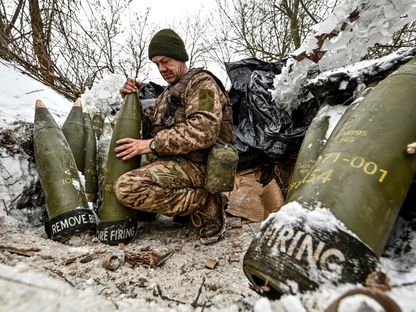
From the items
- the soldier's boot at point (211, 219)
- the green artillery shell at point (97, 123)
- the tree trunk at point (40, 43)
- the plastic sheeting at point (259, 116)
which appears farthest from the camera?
the tree trunk at point (40, 43)

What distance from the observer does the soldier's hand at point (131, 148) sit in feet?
6.55

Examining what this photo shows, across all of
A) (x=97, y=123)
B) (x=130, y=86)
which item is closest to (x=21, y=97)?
(x=97, y=123)

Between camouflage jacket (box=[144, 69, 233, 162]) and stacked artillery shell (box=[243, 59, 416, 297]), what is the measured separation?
826 mm

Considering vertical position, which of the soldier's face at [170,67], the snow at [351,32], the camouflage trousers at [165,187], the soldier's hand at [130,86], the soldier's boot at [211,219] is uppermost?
the snow at [351,32]

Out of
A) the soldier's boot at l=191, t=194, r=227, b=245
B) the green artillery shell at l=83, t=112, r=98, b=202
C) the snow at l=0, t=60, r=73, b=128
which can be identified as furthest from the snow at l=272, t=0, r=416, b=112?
the snow at l=0, t=60, r=73, b=128

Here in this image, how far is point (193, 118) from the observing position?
1.93m

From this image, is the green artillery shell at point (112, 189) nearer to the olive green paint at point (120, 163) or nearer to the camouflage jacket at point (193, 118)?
the olive green paint at point (120, 163)

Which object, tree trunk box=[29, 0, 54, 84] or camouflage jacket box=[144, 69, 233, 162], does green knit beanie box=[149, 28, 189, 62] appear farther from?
tree trunk box=[29, 0, 54, 84]

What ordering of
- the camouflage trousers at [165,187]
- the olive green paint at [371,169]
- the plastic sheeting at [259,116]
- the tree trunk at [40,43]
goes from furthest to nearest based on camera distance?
the tree trunk at [40,43]
the plastic sheeting at [259,116]
the camouflage trousers at [165,187]
the olive green paint at [371,169]

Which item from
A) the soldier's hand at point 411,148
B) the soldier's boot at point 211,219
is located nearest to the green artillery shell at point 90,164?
the soldier's boot at point 211,219

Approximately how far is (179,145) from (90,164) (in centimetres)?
102

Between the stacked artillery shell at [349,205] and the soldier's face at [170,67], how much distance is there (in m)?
1.31

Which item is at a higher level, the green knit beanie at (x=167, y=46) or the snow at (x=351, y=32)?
the snow at (x=351, y=32)

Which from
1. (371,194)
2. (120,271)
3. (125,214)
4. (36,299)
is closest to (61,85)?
(125,214)
